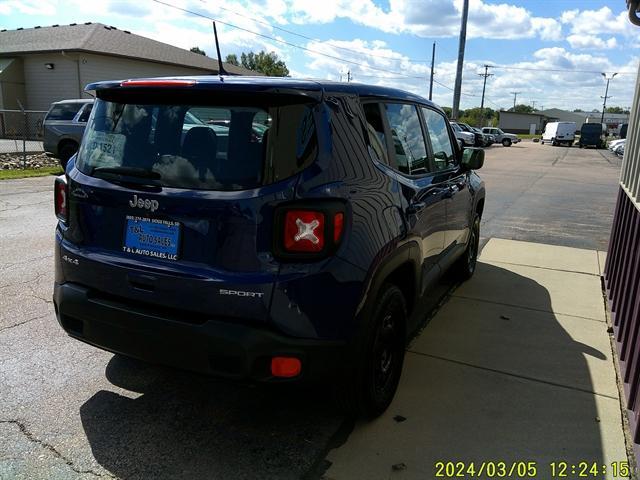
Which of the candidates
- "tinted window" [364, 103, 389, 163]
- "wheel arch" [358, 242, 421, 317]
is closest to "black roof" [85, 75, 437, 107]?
"tinted window" [364, 103, 389, 163]

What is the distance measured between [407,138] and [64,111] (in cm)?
1363

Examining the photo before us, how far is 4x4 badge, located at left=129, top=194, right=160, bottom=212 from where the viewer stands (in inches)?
98.7

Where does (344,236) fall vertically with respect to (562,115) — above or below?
below

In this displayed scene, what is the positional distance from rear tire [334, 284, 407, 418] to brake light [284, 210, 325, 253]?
554mm

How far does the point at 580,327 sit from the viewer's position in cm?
465

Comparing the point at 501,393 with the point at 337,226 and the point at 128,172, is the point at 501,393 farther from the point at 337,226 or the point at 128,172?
the point at 128,172

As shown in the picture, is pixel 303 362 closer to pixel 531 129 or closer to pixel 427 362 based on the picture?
pixel 427 362

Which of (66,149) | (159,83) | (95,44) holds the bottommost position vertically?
(66,149)

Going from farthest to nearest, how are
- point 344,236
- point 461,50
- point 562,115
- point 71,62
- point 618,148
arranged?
point 562,115, point 618,148, point 461,50, point 71,62, point 344,236

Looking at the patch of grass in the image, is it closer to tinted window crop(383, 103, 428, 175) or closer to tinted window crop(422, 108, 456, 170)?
tinted window crop(422, 108, 456, 170)

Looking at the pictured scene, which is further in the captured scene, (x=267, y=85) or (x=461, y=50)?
(x=461, y=50)

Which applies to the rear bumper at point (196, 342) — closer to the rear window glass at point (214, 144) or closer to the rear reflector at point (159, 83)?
the rear window glass at point (214, 144)

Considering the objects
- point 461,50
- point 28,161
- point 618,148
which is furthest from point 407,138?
point 618,148

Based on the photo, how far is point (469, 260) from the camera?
577 centimetres
